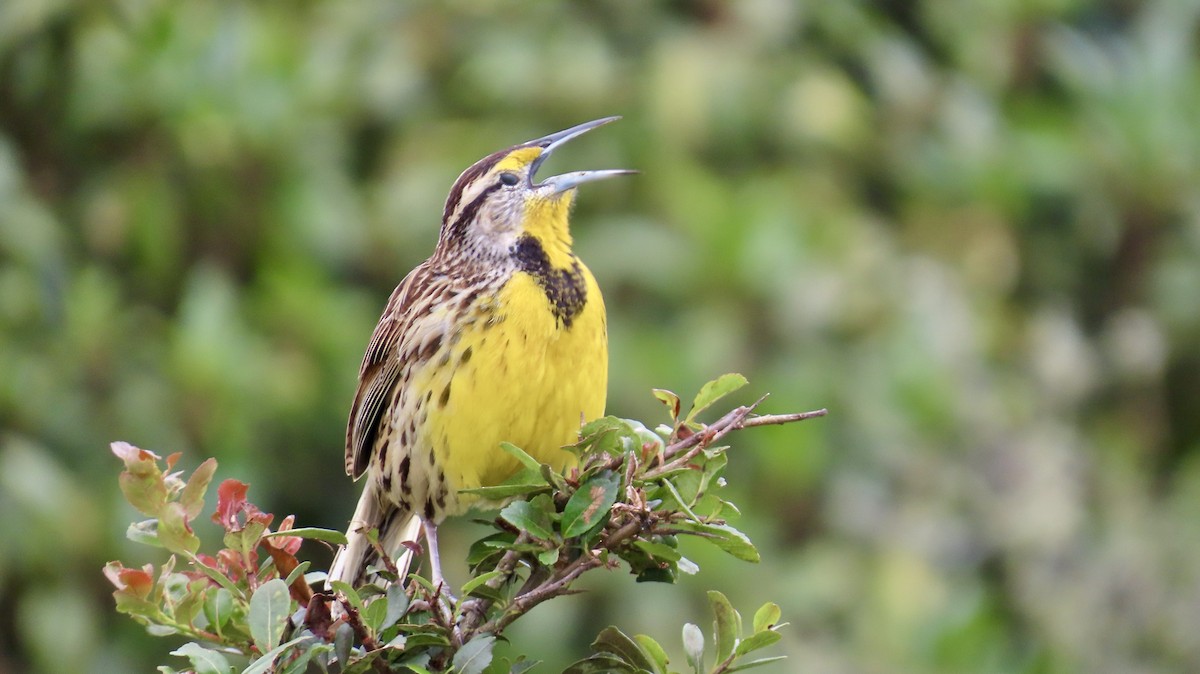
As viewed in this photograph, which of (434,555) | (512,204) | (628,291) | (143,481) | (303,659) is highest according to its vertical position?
(512,204)

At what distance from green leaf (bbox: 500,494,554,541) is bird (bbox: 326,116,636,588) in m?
0.46

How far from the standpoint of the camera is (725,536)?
1.98 metres

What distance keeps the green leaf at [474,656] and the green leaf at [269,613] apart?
0.69ft

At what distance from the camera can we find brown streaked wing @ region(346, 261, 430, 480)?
2.79 meters

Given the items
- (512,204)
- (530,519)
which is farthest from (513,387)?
(530,519)

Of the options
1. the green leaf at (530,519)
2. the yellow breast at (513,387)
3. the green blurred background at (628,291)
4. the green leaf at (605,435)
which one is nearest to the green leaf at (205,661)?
the green leaf at (530,519)

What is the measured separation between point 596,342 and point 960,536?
120 inches

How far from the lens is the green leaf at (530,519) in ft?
6.55

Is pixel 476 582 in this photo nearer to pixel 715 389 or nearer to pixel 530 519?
pixel 530 519

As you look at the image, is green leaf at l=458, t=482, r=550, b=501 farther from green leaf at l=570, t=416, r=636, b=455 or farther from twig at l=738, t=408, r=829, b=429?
twig at l=738, t=408, r=829, b=429

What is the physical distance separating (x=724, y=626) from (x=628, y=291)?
3174mm

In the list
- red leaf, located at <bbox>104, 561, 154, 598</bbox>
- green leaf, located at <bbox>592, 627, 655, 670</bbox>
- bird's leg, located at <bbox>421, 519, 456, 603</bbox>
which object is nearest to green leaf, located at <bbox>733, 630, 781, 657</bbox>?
green leaf, located at <bbox>592, 627, 655, 670</bbox>

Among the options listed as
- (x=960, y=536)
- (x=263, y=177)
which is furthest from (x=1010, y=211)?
(x=263, y=177)

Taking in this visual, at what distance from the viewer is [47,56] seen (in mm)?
5426
